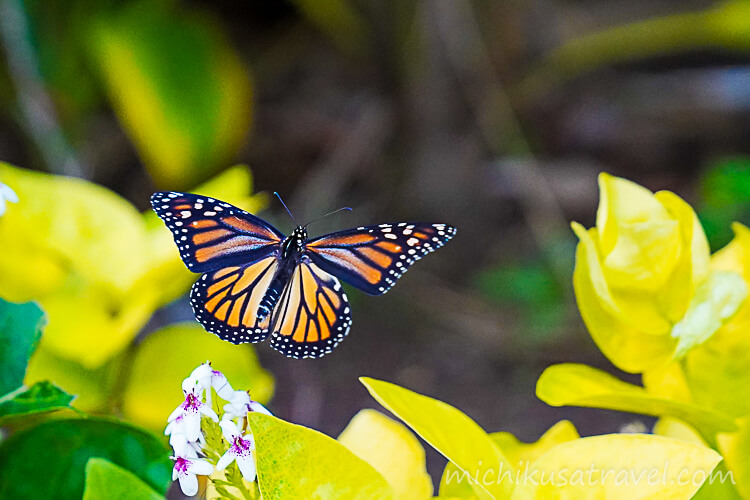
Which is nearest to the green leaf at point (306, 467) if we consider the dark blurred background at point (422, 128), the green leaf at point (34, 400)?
the green leaf at point (34, 400)

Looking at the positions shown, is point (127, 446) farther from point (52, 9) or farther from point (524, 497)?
point (52, 9)

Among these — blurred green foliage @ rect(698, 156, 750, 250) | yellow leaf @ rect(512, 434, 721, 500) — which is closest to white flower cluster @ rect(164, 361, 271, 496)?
yellow leaf @ rect(512, 434, 721, 500)

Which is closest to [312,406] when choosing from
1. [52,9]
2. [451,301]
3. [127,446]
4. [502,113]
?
[451,301]

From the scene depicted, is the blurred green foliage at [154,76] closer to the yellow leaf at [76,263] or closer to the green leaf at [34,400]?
the yellow leaf at [76,263]

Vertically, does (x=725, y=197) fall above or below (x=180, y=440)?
above

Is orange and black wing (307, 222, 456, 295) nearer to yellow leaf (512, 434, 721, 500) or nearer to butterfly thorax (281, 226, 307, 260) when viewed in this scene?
butterfly thorax (281, 226, 307, 260)

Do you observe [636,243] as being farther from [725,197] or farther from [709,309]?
[725,197]

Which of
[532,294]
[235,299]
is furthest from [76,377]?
[532,294]
